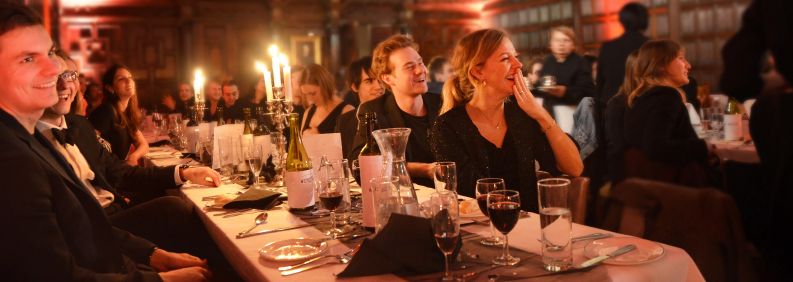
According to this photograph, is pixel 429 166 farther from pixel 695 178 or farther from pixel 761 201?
pixel 761 201

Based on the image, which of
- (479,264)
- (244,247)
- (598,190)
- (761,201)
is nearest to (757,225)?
(761,201)

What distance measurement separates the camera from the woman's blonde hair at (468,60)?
216cm

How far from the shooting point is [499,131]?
2.24 metres

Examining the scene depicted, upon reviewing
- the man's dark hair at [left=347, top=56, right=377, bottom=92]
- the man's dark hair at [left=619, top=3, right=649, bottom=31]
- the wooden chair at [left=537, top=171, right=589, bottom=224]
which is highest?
the man's dark hair at [left=619, top=3, right=649, bottom=31]

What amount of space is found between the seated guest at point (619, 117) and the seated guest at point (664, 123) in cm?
8


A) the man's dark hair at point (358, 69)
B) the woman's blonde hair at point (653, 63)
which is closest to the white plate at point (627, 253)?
the woman's blonde hair at point (653, 63)

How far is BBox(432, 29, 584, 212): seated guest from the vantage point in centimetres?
212

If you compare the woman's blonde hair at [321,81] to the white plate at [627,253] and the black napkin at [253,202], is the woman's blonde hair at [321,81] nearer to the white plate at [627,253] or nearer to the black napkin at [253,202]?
the black napkin at [253,202]

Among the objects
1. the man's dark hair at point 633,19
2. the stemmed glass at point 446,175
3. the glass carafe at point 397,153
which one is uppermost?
the man's dark hair at point 633,19

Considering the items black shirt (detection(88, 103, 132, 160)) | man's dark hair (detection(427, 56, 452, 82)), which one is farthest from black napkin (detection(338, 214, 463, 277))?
man's dark hair (detection(427, 56, 452, 82))

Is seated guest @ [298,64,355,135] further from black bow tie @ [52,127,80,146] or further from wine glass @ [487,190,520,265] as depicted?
wine glass @ [487,190,520,265]

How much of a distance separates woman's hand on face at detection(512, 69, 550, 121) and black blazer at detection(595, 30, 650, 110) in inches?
98.0

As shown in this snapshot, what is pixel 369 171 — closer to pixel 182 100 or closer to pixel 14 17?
pixel 14 17

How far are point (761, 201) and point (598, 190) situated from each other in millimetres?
1417
